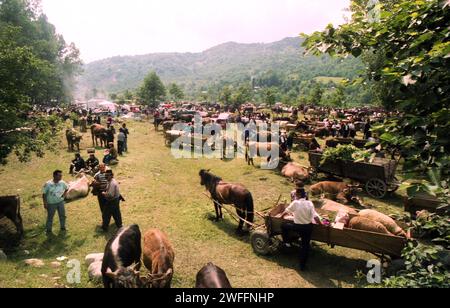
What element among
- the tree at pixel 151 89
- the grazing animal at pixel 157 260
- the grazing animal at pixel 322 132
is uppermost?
the tree at pixel 151 89

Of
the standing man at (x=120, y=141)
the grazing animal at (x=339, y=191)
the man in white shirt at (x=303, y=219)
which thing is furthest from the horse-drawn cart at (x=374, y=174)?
the standing man at (x=120, y=141)

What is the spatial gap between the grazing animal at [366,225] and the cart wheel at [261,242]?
2319 mm

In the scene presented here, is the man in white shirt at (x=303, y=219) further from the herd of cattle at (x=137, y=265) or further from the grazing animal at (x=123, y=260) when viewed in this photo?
the grazing animal at (x=123, y=260)

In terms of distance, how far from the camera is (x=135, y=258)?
24.3 ft

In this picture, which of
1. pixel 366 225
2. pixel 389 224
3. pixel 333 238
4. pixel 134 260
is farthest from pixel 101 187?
pixel 389 224

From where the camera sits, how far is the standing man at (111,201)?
999 cm

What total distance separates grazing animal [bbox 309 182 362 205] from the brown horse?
14.6ft

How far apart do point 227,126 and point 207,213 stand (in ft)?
80.1

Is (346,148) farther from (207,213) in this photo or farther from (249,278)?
(249,278)

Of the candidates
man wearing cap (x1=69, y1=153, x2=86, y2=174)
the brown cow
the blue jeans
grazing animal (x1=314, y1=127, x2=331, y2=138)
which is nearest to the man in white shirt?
the blue jeans

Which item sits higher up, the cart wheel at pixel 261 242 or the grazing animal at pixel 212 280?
the grazing animal at pixel 212 280

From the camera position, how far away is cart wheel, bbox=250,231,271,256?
8898mm

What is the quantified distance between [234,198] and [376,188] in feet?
22.8
